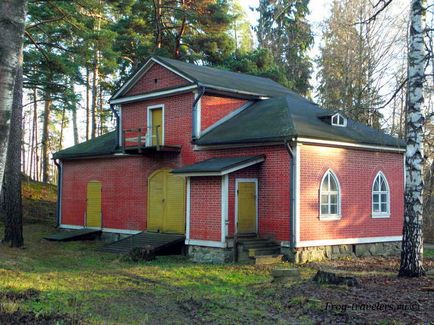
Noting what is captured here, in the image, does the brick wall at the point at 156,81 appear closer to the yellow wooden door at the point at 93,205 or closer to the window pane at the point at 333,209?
the yellow wooden door at the point at 93,205

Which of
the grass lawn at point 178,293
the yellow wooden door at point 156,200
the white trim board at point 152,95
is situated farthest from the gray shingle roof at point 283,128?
the grass lawn at point 178,293

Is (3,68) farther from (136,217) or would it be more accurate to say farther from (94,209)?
(94,209)

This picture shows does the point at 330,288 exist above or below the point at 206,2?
below

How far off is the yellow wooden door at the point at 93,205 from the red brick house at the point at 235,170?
1.8 inches

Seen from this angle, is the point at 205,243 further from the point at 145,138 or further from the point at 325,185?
the point at 145,138

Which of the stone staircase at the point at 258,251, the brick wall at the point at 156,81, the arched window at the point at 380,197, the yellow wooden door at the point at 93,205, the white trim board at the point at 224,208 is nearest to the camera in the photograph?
the stone staircase at the point at 258,251

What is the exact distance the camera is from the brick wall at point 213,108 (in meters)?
18.6

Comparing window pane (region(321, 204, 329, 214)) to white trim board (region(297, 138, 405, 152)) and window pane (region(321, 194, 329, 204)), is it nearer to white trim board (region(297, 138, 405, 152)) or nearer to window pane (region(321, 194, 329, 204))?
window pane (region(321, 194, 329, 204))

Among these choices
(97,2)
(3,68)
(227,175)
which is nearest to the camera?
(3,68)

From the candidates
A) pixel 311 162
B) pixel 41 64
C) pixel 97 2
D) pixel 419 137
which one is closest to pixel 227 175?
pixel 311 162

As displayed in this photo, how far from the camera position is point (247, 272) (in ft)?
45.3

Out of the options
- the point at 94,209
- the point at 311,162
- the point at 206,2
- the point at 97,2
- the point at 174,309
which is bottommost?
the point at 174,309

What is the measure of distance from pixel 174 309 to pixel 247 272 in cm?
460

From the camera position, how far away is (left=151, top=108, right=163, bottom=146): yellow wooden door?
19.8m
